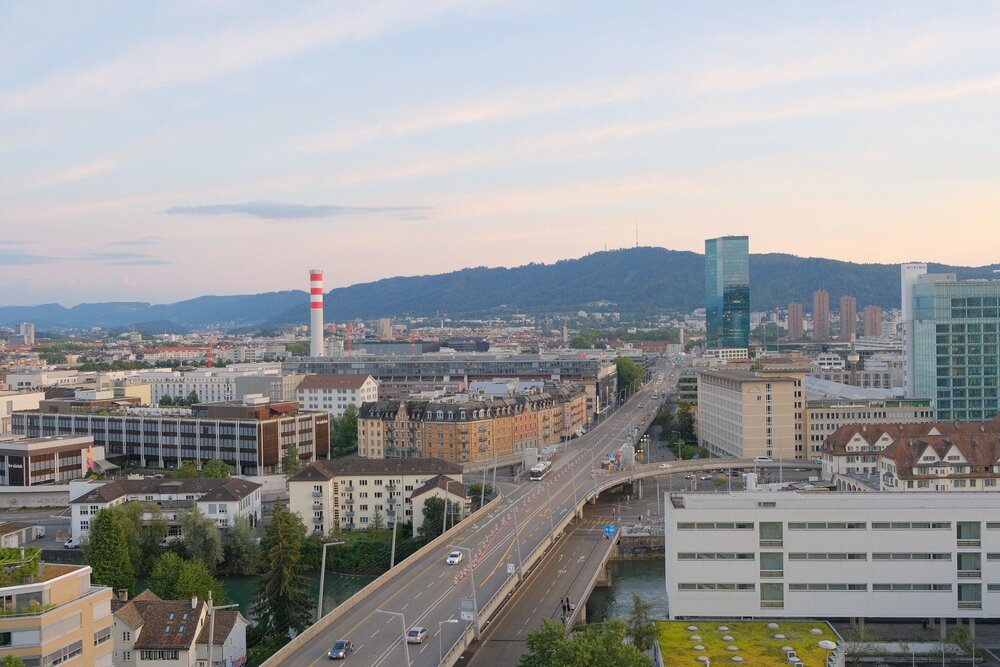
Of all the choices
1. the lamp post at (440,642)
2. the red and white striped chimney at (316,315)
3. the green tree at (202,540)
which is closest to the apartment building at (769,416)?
the green tree at (202,540)

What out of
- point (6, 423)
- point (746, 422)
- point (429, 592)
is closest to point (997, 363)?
point (746, 422)

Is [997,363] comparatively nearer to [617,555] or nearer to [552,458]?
[552,458]

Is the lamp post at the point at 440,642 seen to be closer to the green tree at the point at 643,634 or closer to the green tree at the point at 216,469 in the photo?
the green tree at the point at 643,634

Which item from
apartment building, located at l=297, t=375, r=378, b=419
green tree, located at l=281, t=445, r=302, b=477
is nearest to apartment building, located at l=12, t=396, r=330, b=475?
green tree, located at l=281, t=445, r=302, b=477

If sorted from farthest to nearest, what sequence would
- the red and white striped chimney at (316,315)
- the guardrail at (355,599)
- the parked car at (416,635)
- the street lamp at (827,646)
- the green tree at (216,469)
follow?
the red and white striped chimney at (316,315)
the green tree at (216,469)
the parked car at (416,635)
the guardrail at (355,599)
the street lamp at (827,646)

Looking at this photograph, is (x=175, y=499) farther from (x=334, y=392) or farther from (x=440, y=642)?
(x=334, y=392)

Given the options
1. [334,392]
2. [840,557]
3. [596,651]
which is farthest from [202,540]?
[334,392]

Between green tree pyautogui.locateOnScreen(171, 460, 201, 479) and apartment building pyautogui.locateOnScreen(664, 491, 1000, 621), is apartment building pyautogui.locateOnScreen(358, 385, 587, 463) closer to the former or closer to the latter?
green tree pyautogui.locateOnScreen(171, 460, 201, 479)
